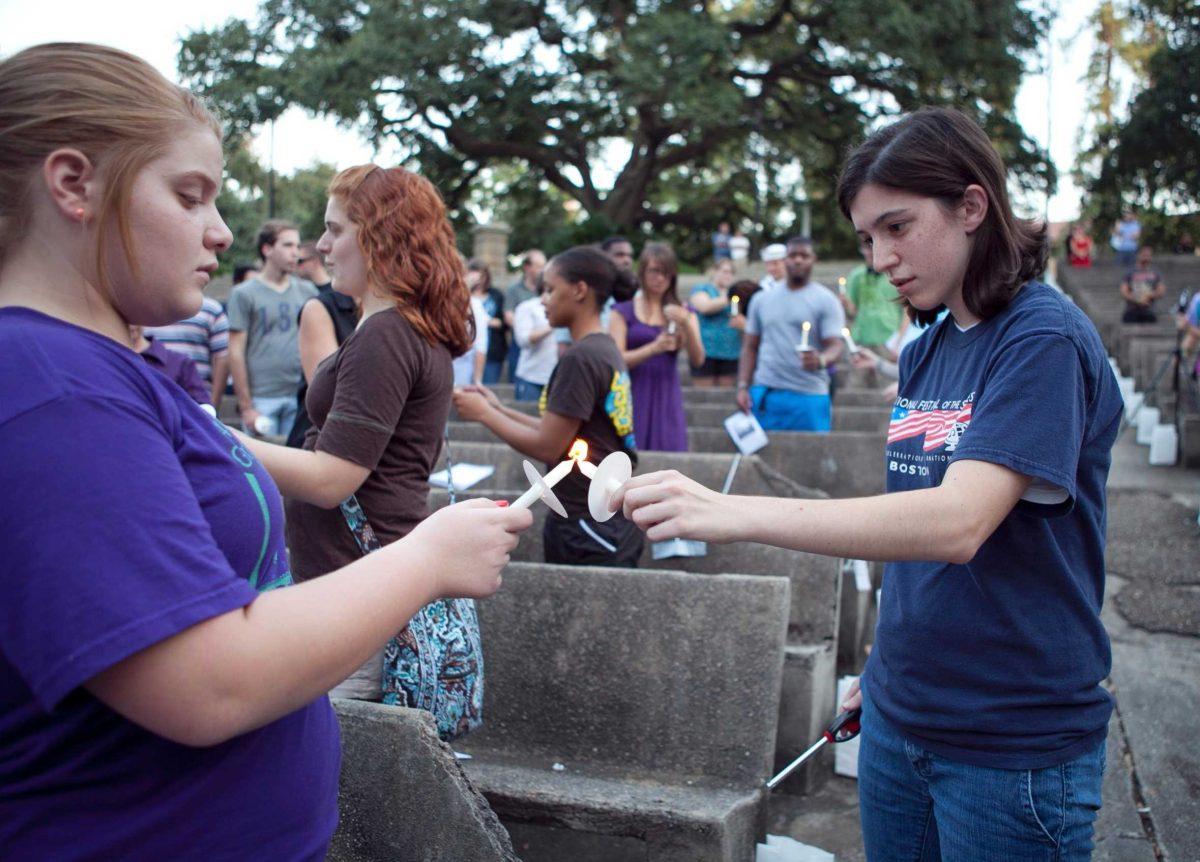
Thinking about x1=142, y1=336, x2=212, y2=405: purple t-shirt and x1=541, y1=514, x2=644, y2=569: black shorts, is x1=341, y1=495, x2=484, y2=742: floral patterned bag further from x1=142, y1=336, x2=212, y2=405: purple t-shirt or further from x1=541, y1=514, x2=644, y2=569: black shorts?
x1=142, y1=336, x2=212, y2=405: purple t-shirt

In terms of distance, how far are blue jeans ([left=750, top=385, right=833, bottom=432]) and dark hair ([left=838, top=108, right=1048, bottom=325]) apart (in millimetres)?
5069

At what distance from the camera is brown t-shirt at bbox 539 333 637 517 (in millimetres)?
3697

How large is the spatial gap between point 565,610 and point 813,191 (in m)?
29.3

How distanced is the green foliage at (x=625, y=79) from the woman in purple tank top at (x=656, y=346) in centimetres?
1622

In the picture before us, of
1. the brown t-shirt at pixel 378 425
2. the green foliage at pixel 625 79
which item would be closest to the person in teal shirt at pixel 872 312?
the brown t-shirt at pixel 378 425

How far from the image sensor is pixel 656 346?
602 centimetres

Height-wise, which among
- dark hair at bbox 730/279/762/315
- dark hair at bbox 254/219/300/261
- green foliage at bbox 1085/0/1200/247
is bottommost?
dark hair at bbox 730/279/762/315

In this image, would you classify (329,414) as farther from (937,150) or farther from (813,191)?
(813,191)

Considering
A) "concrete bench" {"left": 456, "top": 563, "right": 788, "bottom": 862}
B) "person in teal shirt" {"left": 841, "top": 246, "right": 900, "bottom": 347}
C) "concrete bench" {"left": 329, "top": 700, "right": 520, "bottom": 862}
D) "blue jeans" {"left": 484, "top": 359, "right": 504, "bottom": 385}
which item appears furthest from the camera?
"blue jeans" {"left": 484, "top": 359, "right": 504, "bottom": 385}

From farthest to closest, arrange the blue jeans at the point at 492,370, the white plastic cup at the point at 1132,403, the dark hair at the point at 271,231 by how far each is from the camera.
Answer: the white plastic cup at the point at 1132,403 → the blue jeans at the point at 492,370 → the dark hair at the point at 271,231

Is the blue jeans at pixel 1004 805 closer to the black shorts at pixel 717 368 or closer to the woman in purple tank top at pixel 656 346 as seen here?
the woman in purple tank top at pixel 656 346

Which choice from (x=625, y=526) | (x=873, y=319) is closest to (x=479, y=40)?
(x=873, y=319)

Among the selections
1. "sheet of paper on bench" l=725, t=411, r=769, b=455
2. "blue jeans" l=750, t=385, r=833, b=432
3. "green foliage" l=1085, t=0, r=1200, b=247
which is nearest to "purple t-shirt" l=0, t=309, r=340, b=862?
"sheet of paper on bench" l=725, t=411, r=769, b=455

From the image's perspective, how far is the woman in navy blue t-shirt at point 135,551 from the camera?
3.48 ft
